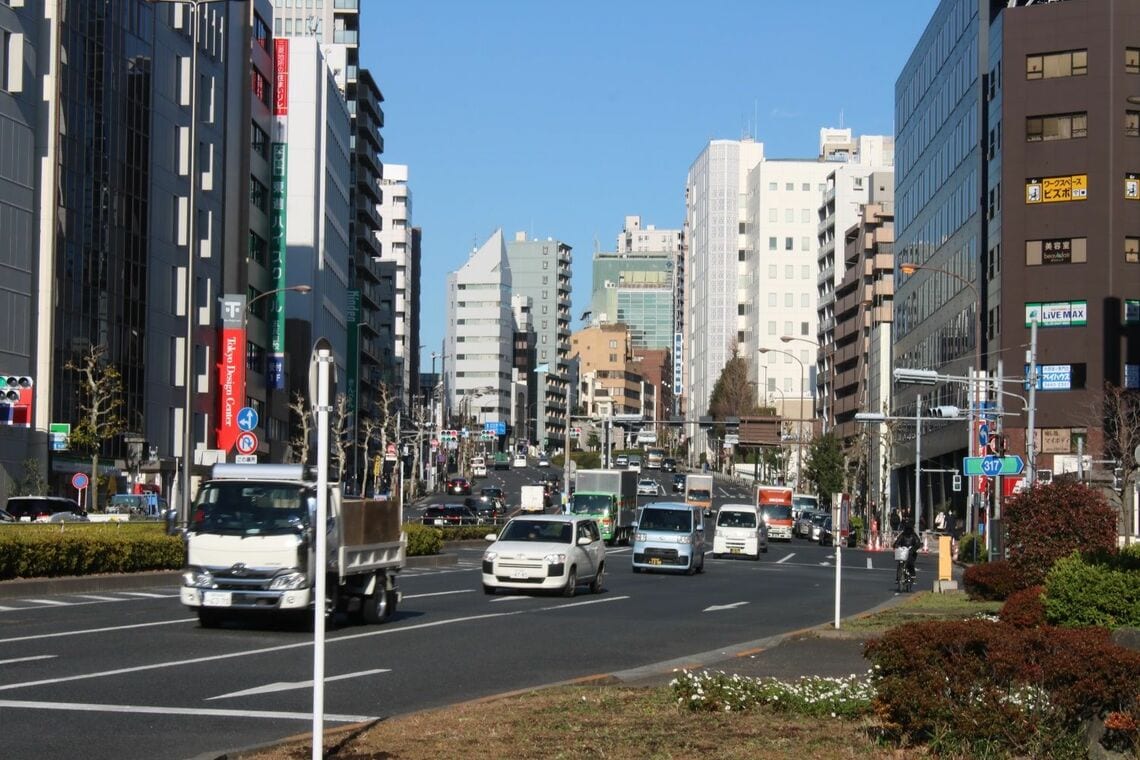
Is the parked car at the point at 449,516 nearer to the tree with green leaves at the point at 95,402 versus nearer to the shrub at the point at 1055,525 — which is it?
the tree with green leaves at the point at 95,402

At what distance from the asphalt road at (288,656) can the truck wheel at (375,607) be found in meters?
0.21

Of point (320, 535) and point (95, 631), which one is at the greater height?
point (320, 535)

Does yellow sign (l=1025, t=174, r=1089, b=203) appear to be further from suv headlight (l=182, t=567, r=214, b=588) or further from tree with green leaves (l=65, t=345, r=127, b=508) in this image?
suv headlight (l=182, t=567, r=214, b=588)

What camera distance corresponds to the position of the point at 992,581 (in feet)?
96.0

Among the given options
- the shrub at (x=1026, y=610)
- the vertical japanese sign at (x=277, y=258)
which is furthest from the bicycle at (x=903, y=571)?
the vertical japanese sign at (x=277, y=258)

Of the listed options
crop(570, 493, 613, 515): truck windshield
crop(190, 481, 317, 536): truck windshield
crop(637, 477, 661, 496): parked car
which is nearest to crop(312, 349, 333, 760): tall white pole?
crop(190, 481, 317, 536): truck windshield

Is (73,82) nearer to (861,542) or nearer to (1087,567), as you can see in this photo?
(861,542)

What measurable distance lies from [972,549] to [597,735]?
47.5 m

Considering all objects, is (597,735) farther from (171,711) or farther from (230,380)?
(230,380)

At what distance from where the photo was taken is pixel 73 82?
65.4 m

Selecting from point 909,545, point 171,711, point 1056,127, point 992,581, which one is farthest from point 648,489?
point 171,711

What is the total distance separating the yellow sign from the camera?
74938 millimetres

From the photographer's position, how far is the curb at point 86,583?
96.0 ft

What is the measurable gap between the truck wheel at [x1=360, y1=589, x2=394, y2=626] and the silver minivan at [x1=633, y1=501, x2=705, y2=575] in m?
20.1
